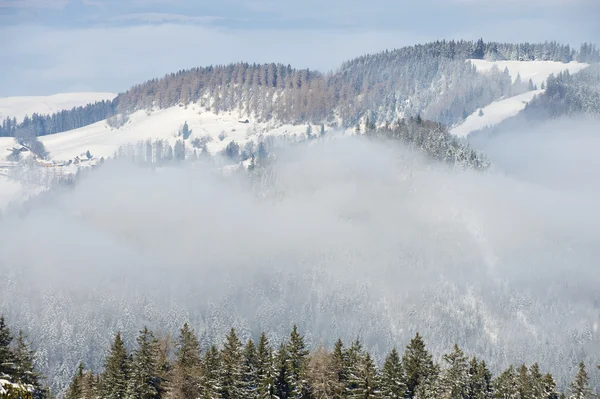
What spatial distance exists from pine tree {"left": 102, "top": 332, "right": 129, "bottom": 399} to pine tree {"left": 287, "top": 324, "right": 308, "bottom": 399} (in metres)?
14.3

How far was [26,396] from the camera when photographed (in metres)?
41.4

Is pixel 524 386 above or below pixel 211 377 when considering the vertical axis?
below

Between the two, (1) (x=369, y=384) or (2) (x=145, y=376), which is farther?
(2) (x=145, y=376)

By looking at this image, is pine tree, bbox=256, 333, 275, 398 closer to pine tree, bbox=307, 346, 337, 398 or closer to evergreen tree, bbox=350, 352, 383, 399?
pine tree, bbox=307, 346, 337, 398

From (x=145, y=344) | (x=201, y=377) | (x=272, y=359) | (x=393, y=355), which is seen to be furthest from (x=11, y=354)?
(x=393, y=355)

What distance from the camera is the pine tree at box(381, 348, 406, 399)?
234ft

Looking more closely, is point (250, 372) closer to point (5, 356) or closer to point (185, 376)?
point (185, 376)

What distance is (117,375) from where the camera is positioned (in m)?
71.1

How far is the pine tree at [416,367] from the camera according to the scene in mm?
76375

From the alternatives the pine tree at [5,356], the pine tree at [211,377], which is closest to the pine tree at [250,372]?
the pine tree at [211,377]

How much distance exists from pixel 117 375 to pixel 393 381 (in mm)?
24461

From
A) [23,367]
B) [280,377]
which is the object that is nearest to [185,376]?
[280,377]

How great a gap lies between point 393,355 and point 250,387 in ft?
44.6

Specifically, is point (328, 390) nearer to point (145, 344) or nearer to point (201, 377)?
point (201, 377)
